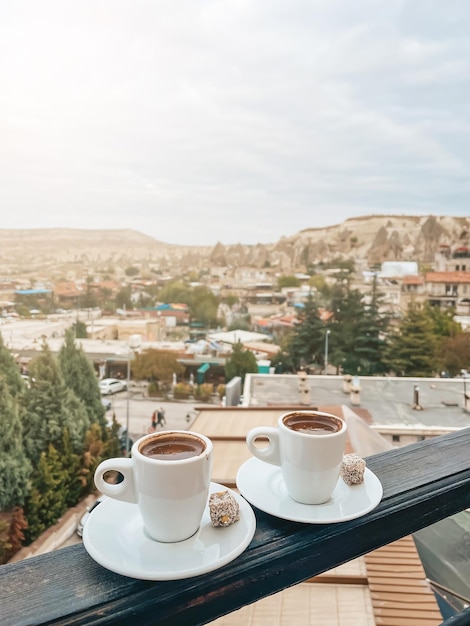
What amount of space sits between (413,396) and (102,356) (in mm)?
5595

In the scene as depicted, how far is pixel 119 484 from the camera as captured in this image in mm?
304

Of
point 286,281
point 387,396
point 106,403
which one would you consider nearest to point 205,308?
point 286,281

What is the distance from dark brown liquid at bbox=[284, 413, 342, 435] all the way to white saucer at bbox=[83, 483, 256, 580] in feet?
0.24

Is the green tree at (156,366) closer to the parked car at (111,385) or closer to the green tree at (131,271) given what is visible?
the parked car at (111,385)

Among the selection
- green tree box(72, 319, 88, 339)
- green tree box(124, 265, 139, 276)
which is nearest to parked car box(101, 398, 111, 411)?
green tree box(72, 319, 88, 339)

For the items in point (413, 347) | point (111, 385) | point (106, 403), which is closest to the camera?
point (106, 403)

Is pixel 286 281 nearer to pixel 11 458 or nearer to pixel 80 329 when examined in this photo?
pixel 80 329

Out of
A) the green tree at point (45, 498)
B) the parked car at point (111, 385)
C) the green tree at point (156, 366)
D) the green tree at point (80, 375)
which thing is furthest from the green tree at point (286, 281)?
the green tree at point (45, 498)

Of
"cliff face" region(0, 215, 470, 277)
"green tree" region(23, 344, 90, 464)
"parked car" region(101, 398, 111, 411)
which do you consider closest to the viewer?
"green tree" region(23, 344, 90, 464)

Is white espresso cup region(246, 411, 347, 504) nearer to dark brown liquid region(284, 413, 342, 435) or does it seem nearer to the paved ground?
dark brown liquid region(284, 413, 342, 435)

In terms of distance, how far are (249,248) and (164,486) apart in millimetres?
11165

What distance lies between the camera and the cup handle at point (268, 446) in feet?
1.19

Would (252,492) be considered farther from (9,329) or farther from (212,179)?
(212,179)

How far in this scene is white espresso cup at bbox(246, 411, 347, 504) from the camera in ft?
1.11
